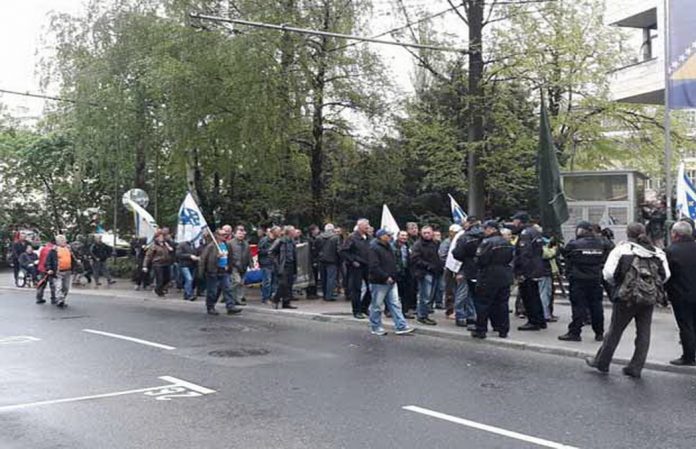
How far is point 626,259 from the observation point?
9.03 m

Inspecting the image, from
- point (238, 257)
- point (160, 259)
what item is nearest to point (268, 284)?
point (238, 257)

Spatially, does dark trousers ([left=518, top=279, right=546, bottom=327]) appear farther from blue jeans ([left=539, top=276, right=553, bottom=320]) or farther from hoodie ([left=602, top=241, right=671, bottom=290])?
hoodie ([left=602, top=241, right=671, bottom=290])

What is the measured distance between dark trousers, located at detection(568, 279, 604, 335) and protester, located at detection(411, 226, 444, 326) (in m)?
2.92

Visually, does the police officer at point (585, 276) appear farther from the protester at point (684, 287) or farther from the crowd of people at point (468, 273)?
the protester at point (684, 287)

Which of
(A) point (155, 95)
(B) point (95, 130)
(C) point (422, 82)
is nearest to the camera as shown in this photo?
(A) point (155, 95)

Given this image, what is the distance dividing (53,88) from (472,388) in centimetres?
2283

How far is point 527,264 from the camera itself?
1236 centimetres

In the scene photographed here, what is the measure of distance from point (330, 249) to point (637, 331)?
9.24 metres

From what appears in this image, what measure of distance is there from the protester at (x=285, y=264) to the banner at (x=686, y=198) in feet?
25.5

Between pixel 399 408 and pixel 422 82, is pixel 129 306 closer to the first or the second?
pixel 399 408

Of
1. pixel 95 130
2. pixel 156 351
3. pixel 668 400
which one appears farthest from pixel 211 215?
Answer: pixel 668 400

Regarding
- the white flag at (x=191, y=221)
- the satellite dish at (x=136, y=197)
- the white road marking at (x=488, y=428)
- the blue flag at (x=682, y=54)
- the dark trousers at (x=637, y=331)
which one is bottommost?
the white road marking at (x=488, y=428)

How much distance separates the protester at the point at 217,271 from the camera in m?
15.4

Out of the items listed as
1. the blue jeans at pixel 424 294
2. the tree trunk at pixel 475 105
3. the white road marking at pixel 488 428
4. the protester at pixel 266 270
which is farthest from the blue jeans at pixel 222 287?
the tree trunk at pixel 475 105
